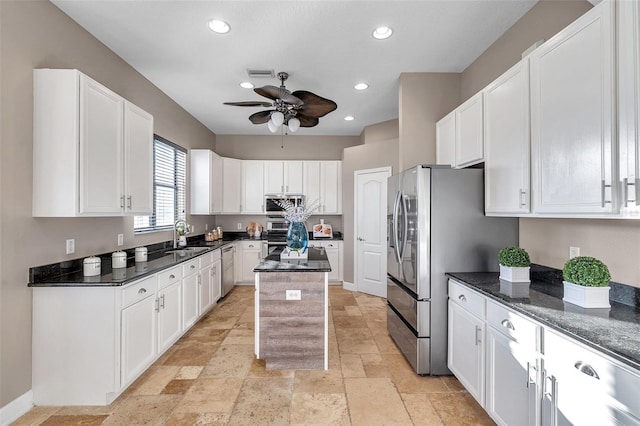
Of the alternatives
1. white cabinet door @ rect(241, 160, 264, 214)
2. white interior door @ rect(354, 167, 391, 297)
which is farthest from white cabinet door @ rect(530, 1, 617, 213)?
white cabinet door @ rect(241, 160, 264, 214)

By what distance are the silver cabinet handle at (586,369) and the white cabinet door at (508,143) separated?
1.02 metres

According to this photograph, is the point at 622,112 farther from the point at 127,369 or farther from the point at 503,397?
the point at 127,369

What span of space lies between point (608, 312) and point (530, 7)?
241 cm

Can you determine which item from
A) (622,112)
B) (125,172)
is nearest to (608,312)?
(622,112)

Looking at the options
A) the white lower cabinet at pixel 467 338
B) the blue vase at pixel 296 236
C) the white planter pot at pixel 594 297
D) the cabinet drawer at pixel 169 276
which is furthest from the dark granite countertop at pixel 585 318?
the cabinet drawer at pixel 169 276

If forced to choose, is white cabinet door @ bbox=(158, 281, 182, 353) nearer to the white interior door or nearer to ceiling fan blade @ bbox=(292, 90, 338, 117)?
ceiling fan blade @ bbox=(292, 90, 338, 117)

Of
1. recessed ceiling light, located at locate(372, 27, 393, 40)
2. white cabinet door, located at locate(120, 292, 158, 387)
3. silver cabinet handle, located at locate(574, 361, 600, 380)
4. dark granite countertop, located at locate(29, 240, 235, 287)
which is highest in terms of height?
recessed ceiling light, located at locate(372, 27, 393, 40)

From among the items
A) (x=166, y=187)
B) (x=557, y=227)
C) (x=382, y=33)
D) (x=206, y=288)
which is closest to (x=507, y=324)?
(x=557, y=227)

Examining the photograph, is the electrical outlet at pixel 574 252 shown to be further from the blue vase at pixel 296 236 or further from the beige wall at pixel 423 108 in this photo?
the blue vase at pixel 296 236

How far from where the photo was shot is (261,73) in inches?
138

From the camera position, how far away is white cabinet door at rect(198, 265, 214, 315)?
3822 millimetres

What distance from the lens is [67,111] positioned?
216 centimetres

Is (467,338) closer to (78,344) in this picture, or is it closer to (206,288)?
(78,344)

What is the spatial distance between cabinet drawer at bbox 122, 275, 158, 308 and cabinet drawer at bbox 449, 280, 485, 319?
2.60 m
